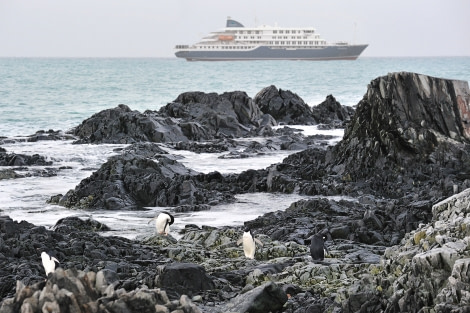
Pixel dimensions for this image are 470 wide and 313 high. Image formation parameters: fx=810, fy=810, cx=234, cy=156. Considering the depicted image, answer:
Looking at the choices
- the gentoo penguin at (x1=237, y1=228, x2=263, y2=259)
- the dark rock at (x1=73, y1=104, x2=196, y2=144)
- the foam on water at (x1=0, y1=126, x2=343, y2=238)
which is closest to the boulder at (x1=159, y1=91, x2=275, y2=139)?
the dark rock at (x1=73, y1=104, x2=196, y2=144)

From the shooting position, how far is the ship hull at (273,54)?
554 feet

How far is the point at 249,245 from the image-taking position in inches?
501

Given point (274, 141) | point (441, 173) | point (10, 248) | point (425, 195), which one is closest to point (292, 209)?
point (425, 195)

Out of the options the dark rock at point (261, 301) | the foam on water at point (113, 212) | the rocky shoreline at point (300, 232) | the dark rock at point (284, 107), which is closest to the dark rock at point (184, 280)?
the rocky shoreline at point (300, 232)

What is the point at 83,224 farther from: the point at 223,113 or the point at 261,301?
the point at 223,113

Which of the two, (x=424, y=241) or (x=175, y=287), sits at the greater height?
(x=424, y=241)

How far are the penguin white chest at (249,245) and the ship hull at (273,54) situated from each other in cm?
15678

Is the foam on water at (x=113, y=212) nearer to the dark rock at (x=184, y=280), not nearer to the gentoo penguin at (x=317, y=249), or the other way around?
the gentoo penguin at (x=317, y=249)

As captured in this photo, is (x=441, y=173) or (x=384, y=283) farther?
(x=441, y=173)

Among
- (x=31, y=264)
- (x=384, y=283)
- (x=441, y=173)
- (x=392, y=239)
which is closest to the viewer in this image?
(x=384, y=283)

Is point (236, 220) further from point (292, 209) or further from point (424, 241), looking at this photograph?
point (424, 241)

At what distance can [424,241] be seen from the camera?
924 cm

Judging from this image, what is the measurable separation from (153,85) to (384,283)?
80.0 m

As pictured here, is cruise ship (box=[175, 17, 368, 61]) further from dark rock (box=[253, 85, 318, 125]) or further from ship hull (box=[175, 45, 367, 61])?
dark rock (box=[253, 85, 318, 125])
